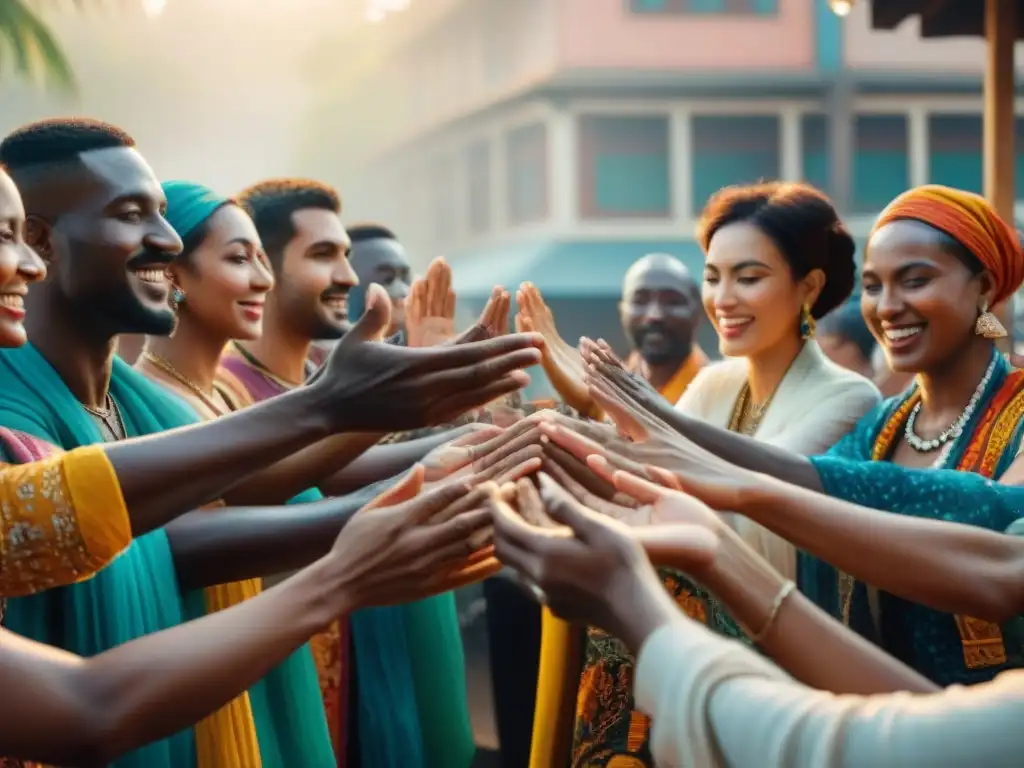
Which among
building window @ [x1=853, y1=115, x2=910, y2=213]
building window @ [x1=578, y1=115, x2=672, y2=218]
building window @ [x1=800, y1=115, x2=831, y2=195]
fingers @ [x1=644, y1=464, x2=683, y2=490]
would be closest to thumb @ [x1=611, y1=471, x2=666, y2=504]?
fingers @ [x1=644, y1=464, x2=683, y2=490]

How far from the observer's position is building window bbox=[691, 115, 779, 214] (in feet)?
60.6

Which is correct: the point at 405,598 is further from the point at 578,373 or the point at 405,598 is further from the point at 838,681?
the point at 578,373

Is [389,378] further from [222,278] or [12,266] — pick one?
[222,278]

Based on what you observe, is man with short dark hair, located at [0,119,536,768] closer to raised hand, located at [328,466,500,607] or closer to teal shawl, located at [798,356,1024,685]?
Result: raised hand, located at [328,466,500,607]

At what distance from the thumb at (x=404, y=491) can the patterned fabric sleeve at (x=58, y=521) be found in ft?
1.54

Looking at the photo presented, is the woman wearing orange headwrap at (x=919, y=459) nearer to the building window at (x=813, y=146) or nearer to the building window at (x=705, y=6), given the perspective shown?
the building window at (x=813, y=146)

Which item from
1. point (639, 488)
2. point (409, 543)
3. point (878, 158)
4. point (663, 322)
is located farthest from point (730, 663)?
point (878, 158)

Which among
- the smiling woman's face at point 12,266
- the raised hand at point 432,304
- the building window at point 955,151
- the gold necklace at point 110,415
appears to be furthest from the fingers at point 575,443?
the building window at point 955,151

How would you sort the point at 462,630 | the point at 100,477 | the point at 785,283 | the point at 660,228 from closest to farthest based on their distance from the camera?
the point at 100,477 → the point at 785,283 → the point at 462,630 → the point at 660,228

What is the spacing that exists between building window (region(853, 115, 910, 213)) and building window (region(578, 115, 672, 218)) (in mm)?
2645

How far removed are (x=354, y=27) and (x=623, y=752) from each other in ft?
76.6

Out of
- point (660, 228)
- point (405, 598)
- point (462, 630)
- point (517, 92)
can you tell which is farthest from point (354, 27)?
point (405, 598)

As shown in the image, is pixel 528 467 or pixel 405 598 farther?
pixel 528 467

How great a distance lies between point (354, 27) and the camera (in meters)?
25.2
